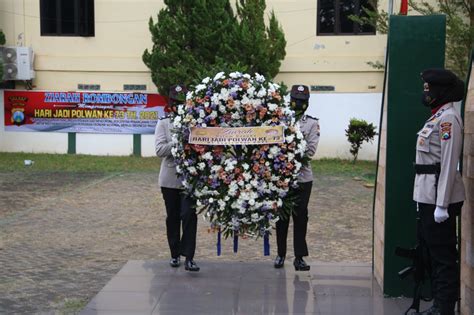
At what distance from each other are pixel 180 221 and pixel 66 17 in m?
15.6

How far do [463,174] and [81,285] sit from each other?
380 cm

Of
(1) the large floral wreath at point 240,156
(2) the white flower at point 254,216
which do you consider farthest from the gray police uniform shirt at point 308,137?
(2) the white flower at point 254,216

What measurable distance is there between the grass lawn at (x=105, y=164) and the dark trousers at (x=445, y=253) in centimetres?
1118

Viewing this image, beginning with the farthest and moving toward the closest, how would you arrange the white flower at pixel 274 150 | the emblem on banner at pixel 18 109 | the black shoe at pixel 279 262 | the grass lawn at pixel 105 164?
the emblem on banner at pixel 18 109
the grass lawn at pixel 105 164
the black shoe at pixel 279 262
the white flower at pixel 274 150

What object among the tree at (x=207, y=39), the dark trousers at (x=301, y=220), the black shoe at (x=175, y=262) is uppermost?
the tree at (x=207, y=39)

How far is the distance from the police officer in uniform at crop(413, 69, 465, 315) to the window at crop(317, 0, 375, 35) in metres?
15.9

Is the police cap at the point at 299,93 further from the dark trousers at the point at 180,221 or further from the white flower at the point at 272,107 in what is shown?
the dark trousers at the point at 180,221

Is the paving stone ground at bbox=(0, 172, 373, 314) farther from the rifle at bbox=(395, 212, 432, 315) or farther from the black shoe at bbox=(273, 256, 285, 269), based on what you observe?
the rifle at bbox=(395, 212, 432, 315)

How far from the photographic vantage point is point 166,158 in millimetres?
7082

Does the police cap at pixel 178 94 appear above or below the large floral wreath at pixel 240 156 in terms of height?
above

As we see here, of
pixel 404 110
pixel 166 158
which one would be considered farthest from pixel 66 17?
pixel 404 110

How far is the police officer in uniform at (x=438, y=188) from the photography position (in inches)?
197

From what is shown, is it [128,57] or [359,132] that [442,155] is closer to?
[359,132]

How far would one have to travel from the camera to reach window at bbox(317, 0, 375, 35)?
20531 millimetres
